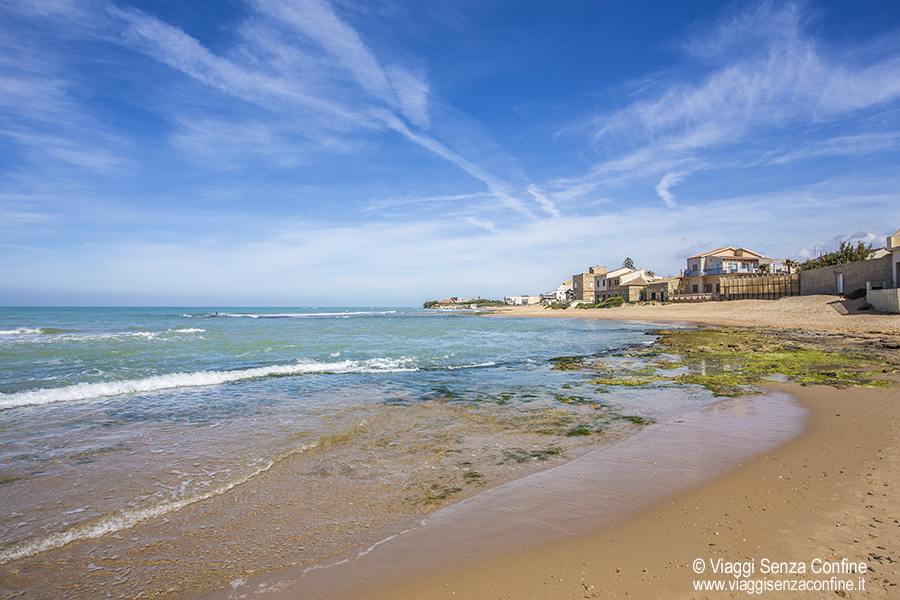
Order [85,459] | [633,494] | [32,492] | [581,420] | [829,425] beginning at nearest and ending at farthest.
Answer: [633,494]
[32,492]
[85,459]
[829,425]
[581,420]

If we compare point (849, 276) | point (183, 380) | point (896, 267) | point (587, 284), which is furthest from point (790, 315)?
point (587, 284)

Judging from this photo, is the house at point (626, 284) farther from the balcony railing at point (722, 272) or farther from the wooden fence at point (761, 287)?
the wooden fence at point (761, 287)

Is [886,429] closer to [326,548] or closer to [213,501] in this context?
[326,548]

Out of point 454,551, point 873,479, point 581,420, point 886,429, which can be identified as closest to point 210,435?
point 454,551

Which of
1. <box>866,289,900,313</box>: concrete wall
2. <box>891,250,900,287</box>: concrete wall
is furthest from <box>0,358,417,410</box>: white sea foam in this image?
<box>891,250,900,287</box>: concrete wall

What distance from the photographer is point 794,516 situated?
11.9 ft

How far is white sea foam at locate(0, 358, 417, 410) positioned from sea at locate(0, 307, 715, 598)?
93 millimetres

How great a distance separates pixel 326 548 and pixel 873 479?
217 inches

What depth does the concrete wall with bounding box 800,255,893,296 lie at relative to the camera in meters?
26.7

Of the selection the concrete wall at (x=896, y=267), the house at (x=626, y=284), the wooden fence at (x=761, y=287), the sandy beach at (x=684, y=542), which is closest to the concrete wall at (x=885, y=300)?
the concrete wall at (x=896, y=267)

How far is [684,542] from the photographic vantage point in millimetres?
3312

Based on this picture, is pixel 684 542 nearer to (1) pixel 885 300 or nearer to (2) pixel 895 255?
(1) pixel 885 300

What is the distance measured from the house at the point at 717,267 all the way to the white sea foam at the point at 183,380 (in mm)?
48180

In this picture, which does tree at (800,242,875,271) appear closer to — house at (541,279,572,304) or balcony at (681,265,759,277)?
balcony at (681,265,759,277)
